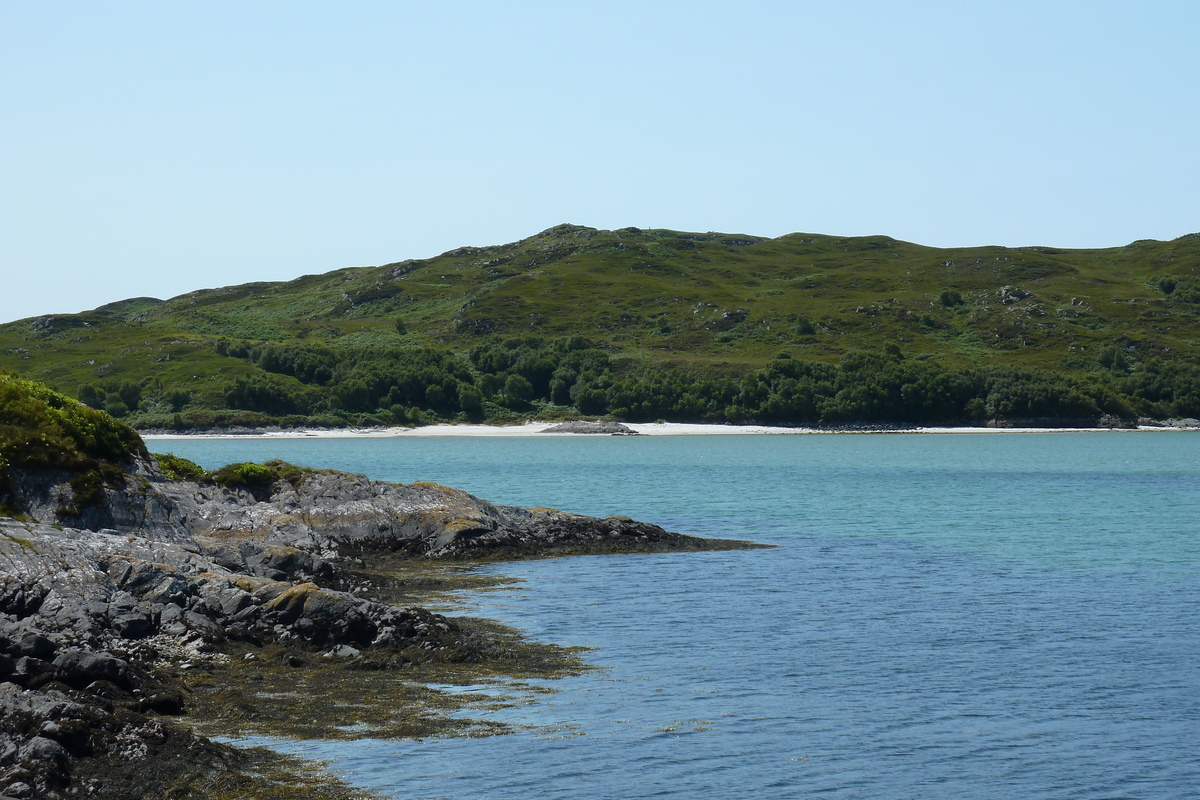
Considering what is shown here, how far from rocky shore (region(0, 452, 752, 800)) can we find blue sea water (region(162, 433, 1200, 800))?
1.50 meters

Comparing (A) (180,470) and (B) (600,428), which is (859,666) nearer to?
(A) (180,470)

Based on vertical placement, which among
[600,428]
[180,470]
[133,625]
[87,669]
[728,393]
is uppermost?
[728,393]

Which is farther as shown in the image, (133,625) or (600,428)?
(600,428)

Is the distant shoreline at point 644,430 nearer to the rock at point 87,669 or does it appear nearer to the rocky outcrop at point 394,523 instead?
the rocky outcrop at point 394,523

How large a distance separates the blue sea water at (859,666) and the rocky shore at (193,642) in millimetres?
1499

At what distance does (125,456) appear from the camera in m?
31.1

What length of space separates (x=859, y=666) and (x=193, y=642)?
12.2 meters

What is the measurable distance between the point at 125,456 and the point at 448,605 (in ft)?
35.2

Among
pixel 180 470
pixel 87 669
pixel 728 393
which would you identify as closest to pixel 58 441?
pixel 180 470

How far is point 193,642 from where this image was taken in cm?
2027

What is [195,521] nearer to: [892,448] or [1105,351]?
[892,448]

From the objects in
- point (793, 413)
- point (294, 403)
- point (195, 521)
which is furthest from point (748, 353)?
point (195, 521)

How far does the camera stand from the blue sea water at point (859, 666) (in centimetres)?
1485

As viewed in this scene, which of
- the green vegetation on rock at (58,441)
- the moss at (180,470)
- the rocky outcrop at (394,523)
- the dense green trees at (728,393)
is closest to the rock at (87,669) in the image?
the green vegetation on rock at (58,441)
